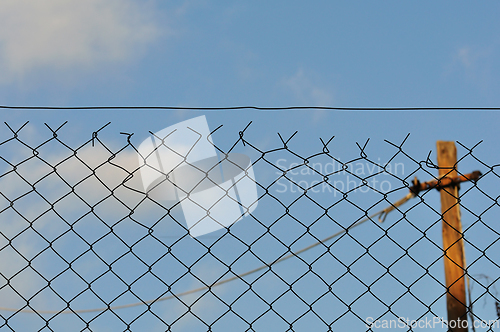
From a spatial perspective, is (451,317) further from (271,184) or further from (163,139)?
(163,139)

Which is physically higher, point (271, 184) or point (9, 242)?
point (271, 184)

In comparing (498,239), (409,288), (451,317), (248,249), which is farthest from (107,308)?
(451,317)

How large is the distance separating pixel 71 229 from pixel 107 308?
30 centimetres

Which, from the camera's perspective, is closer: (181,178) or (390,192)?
(390,192)

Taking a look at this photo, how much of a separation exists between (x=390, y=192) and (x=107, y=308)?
1133 mm

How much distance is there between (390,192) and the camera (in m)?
1.74

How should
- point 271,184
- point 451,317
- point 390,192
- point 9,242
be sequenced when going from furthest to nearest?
point 451,317, point 390,192, point 271,184, point 9,242

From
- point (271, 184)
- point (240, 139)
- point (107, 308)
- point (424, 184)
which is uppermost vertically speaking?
point (424, 184)

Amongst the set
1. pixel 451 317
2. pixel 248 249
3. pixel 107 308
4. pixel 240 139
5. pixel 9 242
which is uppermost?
pixel 451 317

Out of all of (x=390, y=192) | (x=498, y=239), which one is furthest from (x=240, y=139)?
(x=498, y=239)

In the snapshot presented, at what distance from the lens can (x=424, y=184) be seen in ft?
13.2

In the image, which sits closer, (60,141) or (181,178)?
(60,141)

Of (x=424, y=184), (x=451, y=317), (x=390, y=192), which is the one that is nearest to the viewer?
(x=390, y=192)

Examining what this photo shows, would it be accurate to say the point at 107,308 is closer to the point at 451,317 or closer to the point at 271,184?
the point at 271,184
